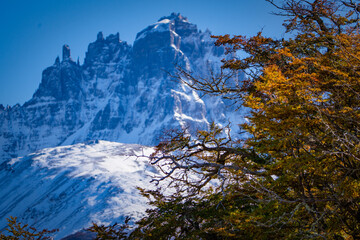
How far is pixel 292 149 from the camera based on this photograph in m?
4.69

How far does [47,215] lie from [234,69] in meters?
143

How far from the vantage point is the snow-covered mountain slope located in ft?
366

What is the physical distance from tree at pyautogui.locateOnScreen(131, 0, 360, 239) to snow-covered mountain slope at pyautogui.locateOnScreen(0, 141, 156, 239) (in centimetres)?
8385

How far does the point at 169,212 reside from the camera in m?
7.25

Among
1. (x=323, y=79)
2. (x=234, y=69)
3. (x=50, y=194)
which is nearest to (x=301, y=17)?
(x=234, y=69)

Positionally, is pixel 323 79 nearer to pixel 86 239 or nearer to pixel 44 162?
pixel 86 239

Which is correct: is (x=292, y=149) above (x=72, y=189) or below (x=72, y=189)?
below

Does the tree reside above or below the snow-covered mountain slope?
below

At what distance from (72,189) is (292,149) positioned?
149180 millimetres

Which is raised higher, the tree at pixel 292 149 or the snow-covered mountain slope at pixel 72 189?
the snow-covered mountain slope at pixel 72 189

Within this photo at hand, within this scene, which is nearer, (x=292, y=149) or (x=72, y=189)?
(x=292, y=149)

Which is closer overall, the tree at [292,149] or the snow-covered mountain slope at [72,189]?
the tree at [292,149]

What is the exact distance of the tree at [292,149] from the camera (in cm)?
479

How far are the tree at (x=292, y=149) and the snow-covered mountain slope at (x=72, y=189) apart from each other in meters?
83.9
